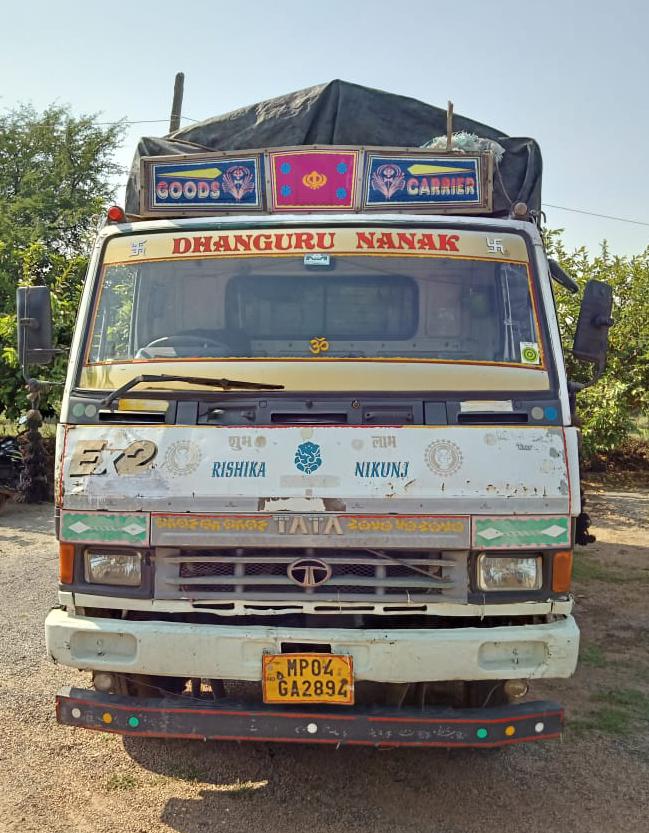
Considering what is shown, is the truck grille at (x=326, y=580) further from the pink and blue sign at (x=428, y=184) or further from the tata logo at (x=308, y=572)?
the pink and blue sign at (x=428, y=184)

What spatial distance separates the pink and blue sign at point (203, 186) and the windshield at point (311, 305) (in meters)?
0.42

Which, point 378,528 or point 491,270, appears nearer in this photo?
point 378,528

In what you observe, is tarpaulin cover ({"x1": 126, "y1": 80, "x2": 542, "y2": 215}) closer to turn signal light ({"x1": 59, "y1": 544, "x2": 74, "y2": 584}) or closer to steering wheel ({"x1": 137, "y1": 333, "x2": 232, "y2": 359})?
steering wheel ({"x1": 137, "y1": 333, "x2": 232, "y2": 359})

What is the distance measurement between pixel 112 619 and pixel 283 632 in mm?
749

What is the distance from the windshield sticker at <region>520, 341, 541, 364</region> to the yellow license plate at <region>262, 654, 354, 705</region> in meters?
1.64

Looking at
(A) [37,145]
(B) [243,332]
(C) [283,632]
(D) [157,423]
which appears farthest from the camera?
(A) [37,145]

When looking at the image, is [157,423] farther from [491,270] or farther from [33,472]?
[33,472]

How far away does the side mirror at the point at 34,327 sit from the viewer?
440 cm

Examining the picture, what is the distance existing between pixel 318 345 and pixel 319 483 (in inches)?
33.8

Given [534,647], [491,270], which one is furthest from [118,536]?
[491,270]

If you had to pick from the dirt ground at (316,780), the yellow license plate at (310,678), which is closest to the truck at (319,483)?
the yellow license plate at (310,678)

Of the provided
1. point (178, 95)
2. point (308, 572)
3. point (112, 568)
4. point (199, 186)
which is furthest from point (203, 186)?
point (178, 95)

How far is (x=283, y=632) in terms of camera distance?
3.40m

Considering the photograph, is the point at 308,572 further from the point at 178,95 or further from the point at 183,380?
the point at 178,95
